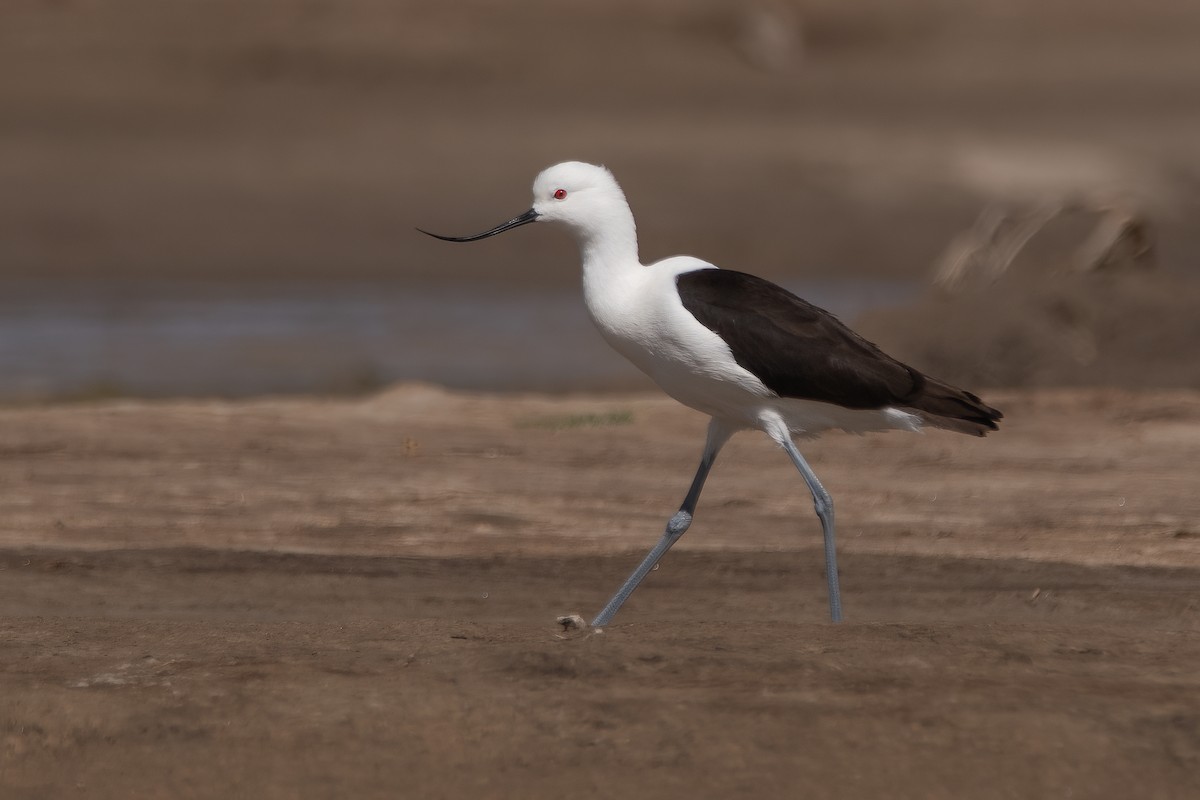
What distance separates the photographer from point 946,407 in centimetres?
609

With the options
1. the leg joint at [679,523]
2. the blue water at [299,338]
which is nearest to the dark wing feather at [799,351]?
the leg joint at [679,523]

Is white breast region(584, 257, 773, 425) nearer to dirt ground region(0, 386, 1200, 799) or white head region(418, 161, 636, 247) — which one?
white head region(418, 161, 636, 247)

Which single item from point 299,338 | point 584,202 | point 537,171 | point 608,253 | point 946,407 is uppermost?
point 537,171

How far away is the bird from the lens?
589 cm

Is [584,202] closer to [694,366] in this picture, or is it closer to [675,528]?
[694,366]

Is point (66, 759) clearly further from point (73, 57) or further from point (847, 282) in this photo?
point (73, 57)

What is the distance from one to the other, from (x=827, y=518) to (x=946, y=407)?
521mm

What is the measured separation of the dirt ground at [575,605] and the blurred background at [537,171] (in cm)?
200

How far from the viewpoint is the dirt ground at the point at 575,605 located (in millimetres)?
4539

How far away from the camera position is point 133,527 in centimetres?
760

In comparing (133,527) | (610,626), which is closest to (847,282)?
(133,527)

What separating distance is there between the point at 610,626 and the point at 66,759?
5.40 feet

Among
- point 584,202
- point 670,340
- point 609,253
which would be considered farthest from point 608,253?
point 670,340

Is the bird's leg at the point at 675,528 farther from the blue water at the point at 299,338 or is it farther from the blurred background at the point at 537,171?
the blue water at the point at 299,338
